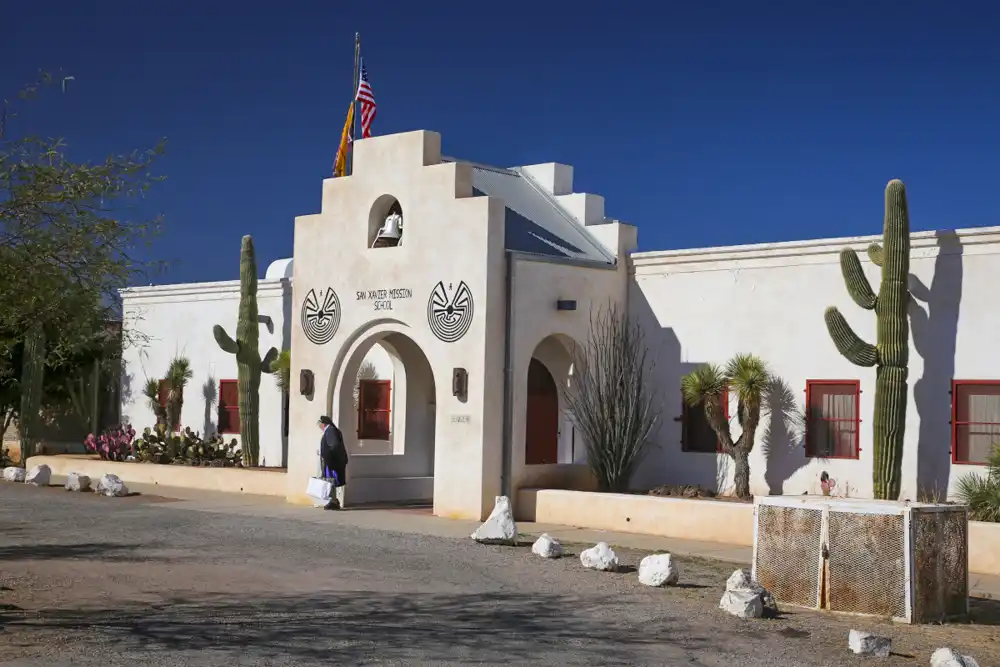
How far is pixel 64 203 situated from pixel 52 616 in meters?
3.44

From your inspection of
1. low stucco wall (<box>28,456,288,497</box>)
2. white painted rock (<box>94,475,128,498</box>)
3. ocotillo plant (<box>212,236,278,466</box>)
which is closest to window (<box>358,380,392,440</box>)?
low stucco wall (<box>28,456,288,497</box>)

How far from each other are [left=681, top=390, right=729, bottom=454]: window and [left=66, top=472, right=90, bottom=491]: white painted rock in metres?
11.0

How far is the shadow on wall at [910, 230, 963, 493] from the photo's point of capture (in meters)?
17.9

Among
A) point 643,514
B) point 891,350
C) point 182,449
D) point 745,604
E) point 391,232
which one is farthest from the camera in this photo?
point 182,449

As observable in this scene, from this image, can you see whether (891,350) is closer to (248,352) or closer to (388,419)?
A: (388,419)

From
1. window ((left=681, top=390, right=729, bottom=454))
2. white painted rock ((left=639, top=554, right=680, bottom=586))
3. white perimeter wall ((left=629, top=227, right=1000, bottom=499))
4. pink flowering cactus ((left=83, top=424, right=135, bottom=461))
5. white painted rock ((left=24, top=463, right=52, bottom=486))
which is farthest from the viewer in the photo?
pink flowering cactus ((left=83, top=424, right=135, bottom=461))

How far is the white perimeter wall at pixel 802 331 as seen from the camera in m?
17.8

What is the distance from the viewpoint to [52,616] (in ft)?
35.8

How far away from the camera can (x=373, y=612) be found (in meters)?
11.4

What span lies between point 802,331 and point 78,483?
43.6 ft

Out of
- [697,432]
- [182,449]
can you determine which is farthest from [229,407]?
[697,432]

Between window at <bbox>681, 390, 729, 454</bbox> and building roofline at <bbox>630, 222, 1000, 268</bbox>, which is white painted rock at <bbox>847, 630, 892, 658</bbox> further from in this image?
window at <bbox>681, 390, 729, 454</bbox>

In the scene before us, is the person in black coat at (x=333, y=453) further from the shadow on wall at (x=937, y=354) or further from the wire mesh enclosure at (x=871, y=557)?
the wire mesh enclosure at (x=871, y=557)

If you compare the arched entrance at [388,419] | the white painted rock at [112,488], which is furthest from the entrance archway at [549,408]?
the white painted rock at [112,488]
